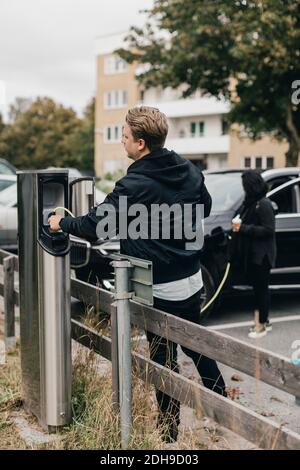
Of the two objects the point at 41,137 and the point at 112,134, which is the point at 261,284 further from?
the point at 41,137

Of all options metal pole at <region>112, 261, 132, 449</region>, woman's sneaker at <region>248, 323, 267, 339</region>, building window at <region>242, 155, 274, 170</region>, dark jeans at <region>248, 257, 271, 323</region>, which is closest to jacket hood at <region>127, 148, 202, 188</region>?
metal pole at <region>112, 261, 132, 449</region>

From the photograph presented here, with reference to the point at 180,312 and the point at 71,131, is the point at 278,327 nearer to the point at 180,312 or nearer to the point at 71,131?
the point at 180,312

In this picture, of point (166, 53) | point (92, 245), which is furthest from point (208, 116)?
point (92, 245)

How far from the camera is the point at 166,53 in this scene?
2353 centimetres

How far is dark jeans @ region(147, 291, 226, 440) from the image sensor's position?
12.8ft

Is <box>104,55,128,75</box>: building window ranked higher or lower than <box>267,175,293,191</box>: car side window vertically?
higher

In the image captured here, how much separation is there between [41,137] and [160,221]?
66185 mm

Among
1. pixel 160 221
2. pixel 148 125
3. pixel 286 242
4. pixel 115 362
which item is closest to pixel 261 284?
pixel 286 242

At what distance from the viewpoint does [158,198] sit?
374 cm

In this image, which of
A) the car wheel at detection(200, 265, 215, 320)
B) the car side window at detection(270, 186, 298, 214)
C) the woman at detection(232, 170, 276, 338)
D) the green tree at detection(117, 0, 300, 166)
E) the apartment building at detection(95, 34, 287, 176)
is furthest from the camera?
the apartment building at detection(95, 34, 287, 176)

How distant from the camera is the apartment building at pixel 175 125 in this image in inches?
1930

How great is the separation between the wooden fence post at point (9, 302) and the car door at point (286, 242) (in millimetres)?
3111

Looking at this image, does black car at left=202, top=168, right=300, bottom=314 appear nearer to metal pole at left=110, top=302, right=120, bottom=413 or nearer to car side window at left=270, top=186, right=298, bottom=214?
car side window at left=270, top=186, right=298, bottom=214

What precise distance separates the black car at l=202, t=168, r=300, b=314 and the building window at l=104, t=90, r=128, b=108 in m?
54.6
